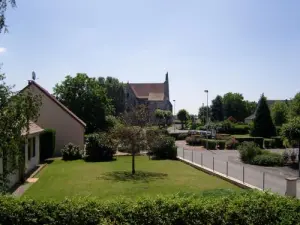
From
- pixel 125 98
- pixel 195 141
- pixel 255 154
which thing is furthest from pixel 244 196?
pixel 125 98

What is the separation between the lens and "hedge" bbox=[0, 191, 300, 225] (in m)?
7.92

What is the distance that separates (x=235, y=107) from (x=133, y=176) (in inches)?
3373

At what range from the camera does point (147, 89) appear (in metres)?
102

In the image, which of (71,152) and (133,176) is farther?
(71,152)

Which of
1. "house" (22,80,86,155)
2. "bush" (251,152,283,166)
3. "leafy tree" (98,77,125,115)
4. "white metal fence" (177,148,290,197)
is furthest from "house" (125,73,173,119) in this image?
"white metal fence" (177,148,290,197)

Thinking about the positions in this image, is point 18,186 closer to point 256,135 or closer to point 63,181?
point 63,181

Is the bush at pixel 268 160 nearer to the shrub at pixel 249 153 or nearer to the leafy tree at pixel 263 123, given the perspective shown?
the shrub at pixel 249 153

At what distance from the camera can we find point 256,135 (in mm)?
48219

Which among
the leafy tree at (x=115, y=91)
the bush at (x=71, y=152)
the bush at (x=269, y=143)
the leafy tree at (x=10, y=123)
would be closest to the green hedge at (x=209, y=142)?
the bush at (x=269, y=143)

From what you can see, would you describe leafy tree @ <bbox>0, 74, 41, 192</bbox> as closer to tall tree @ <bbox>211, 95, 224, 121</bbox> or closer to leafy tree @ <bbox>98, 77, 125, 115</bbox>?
leafy tree @ <bbox>98, 77, 125, 115</bbox>

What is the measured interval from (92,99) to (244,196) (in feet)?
138

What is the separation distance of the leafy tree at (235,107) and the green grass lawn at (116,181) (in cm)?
7803

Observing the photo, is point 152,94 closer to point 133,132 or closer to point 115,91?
point 115,91

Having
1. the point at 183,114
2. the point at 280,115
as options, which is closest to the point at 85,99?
the point at 280,115
